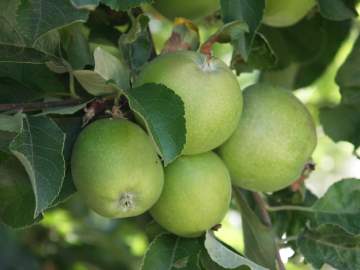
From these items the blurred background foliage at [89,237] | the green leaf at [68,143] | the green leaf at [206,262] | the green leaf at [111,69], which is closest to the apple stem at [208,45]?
the green leaf at [111,69]

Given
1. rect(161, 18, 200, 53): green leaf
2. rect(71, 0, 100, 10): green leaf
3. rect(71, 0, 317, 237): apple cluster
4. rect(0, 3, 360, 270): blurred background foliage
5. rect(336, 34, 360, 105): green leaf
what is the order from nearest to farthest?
rect(71, 0, 100, 10): green leaf
rect(71, 0, 317, 237): apple cluster
rect(161, 18, 200, 53): green leaf
rect(336, 34, 360, 105): green leaf
rect(0, 3, 360, 270): blurred background foliage

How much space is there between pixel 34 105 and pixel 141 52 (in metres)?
0.26

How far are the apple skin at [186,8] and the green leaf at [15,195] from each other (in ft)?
1.49

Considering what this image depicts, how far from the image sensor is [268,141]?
1.35 metres

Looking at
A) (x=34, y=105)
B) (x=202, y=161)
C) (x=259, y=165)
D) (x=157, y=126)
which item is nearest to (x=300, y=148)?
(x=259, y=165)

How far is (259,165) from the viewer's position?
4.43 feet

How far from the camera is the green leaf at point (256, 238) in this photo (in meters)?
1.45

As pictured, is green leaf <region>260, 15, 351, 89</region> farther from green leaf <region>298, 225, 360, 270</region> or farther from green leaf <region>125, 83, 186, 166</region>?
green leaf <region>125, 83, 186, 166</region>

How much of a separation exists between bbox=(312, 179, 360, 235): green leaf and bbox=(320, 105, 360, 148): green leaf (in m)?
0.13

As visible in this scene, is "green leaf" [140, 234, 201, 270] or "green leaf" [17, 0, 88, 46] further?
"green leaf" [140, 234, 201, 270]

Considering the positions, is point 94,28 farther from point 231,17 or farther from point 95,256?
point 95,256

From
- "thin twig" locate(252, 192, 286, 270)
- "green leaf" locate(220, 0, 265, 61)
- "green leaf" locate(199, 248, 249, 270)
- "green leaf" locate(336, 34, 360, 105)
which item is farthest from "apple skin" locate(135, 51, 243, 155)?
"green leaf" locate(336, 34, 360, 105)

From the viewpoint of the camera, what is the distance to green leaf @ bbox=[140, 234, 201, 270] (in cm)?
131

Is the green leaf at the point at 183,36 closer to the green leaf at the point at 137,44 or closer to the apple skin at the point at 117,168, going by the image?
the green leaf at the point at 137,44
